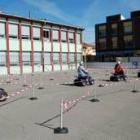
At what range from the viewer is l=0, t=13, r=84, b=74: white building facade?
36.6 meters

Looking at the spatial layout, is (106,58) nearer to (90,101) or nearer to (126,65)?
(126,65)

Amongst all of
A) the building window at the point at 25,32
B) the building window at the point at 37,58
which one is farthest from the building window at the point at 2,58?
the building window at the point at 37,58

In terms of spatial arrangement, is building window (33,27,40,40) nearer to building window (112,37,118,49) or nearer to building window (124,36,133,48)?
building window (124,36,133,48)

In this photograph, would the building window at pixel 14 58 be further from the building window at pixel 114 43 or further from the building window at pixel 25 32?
the building window at pixel 114 43

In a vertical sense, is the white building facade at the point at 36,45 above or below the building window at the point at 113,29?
below

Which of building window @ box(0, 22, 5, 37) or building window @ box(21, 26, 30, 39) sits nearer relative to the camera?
building window @ box(0, 22, 5, 37)

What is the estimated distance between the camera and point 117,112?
9.64 metres

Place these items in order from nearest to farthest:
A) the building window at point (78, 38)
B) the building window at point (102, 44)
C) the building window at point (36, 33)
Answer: the building window at point (36, 33)
the building window at point (78, 38)
the building window at point (102, 44)

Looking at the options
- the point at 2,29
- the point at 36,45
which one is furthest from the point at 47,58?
the point at 2,29

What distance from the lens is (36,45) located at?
40.9 meters

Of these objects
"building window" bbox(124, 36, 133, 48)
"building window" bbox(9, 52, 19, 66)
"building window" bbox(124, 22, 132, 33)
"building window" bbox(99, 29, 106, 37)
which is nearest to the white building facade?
"building window" bbox(9, 52, 19, 66)

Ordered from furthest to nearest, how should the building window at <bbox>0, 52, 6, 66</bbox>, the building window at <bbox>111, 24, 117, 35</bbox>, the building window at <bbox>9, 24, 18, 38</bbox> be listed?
the building window at <bbox>111, 24, 117, 35</bbox>, the building window at <bbox>9, 24, 18, 38</bbox>, the building window at <bbox>0, 52, 6, 66</bbox>

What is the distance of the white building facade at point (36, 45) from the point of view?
36.6 meters

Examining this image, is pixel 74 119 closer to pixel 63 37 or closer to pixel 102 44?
pixel 63 37
